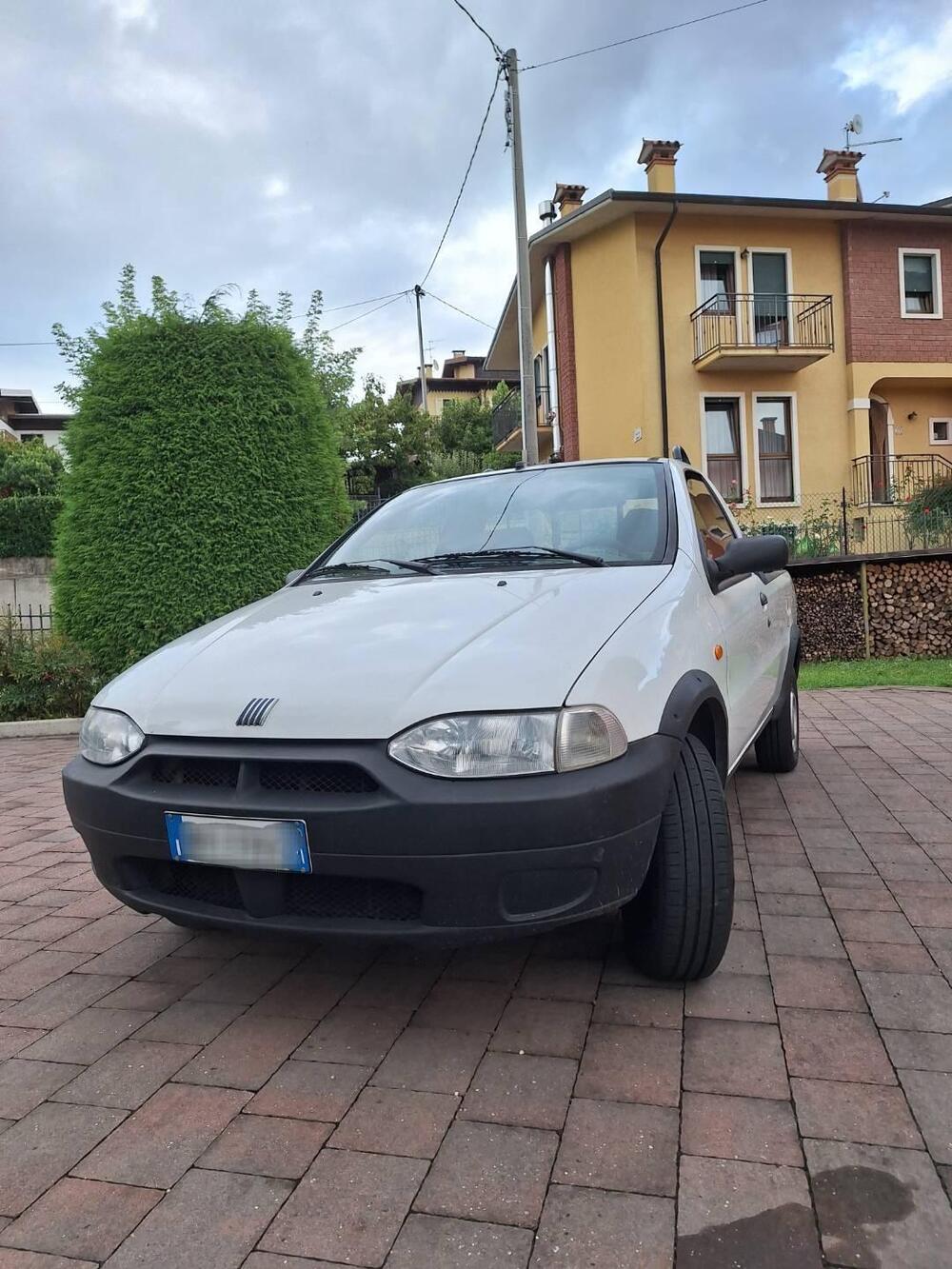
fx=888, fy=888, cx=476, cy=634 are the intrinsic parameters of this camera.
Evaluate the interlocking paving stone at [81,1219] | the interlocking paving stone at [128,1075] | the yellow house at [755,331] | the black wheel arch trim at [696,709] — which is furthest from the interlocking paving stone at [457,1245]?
the yellow house at [755,331]

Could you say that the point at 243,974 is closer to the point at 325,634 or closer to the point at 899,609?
the point at 325,634

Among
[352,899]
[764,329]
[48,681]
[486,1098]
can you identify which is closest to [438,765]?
[352,899]

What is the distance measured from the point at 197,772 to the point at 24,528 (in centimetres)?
1561

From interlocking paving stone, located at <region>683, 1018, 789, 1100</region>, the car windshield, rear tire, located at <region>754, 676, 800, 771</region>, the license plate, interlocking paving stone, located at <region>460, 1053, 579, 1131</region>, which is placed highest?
the car windshield

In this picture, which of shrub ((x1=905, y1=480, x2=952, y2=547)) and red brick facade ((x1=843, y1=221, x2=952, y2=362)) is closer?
shrub ((x1=905, y1=480, x2=952, y2=547))

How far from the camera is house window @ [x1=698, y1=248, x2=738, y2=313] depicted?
17250mm

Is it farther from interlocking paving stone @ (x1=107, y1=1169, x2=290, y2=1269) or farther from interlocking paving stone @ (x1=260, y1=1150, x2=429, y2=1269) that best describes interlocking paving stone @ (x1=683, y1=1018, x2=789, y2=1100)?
interlocking paving stone @ (x1=107, y1=1169, x2=290, y2=1269)

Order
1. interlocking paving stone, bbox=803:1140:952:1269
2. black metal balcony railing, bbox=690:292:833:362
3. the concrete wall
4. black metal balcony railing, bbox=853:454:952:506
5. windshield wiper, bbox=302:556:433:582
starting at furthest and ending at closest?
black metal balcony railing, bbox=853:454:952:506 < black metal balcony railing, bbox=690:292:833:362 < the concrete wall < windshield wiper, bbox=302:556:433:582 < interlocking paving stone, bbox=803:1140:952:1269

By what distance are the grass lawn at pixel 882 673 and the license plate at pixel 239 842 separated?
24.1ft

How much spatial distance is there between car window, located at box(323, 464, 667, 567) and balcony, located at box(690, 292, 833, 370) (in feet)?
47.5

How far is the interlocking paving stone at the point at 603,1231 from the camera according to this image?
1535 millimetres

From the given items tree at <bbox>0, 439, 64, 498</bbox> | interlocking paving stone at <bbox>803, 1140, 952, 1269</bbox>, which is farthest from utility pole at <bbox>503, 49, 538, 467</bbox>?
tree at <bbox>0, 439, 64, 498</bbox>

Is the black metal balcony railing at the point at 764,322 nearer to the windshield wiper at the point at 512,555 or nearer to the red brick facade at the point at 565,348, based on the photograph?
the red brick facade at the point at 565,348

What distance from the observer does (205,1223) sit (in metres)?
1.67
